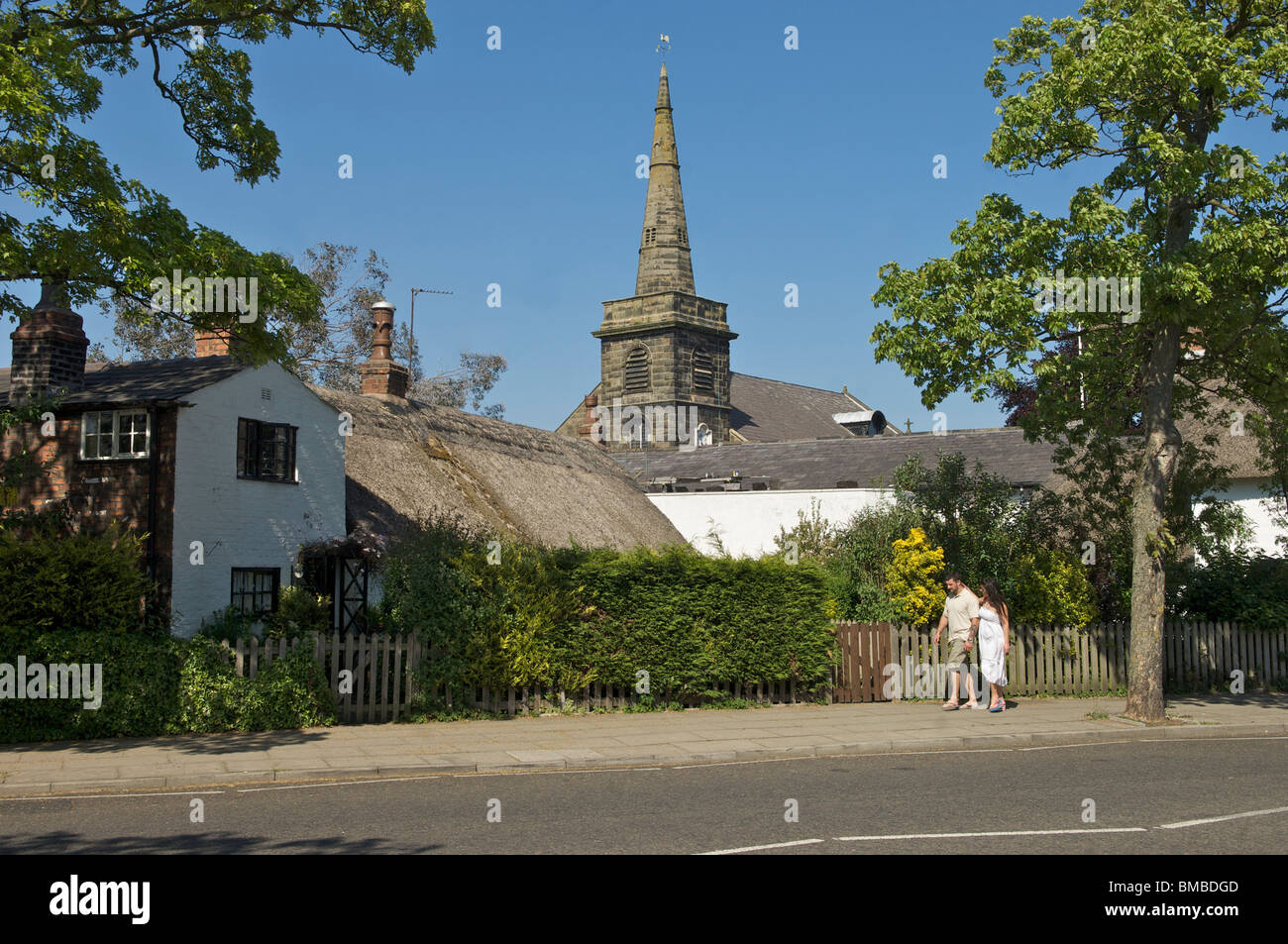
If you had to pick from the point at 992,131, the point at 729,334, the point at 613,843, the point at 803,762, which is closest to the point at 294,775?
the point at 613,843

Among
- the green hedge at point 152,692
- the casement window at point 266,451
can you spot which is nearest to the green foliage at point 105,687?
the green hedge at point 152,692

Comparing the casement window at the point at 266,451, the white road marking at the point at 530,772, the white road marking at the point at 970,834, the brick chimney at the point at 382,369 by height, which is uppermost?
the brick chimney at the point at 382,369

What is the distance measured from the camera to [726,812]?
9617mm

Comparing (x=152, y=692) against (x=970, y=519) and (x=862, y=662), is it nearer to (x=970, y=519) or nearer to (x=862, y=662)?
(x=862, y=662)

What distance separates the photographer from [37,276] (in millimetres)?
13633

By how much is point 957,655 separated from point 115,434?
13.8 m

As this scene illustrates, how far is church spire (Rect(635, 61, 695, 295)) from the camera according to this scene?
67.8 metres

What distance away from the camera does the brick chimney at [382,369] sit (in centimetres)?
2825

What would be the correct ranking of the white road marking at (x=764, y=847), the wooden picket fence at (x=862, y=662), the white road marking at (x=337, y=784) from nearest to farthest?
the white road marking at (x=764, y=847), the white road marking at (x=337, y=784), the wooden picket fence at (x=862, y=662)

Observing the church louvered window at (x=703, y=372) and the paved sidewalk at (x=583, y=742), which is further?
the church louvered window at (x=703, y=372)

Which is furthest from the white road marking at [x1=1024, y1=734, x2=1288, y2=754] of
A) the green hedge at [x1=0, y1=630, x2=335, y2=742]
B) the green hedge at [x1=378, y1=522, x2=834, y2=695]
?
the green hedge at [x1=0, y1=630, x2=335, y2=742]

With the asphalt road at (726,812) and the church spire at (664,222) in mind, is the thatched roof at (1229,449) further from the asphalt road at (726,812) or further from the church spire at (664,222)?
the church spire at (664,222)

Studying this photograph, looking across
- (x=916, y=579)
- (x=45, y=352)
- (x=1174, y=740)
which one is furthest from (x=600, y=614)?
(x=45, y=352)

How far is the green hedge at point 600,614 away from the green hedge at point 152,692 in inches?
81.2
